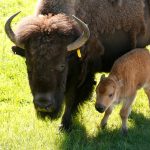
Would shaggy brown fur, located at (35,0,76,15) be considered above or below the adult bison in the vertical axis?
above

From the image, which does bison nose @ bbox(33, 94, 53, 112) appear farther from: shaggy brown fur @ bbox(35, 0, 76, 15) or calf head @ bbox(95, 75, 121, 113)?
shaggy brown fur @ bbox(35, 0, 76, 15)

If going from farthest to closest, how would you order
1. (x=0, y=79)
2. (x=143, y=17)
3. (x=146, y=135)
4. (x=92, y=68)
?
(x=0, y=79), (x=143, y=17), (x=92, y=68), (x=146, y=135)

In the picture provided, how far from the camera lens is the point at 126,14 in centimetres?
709

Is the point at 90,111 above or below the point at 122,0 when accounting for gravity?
below

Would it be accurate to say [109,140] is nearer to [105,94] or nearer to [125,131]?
[125,131]

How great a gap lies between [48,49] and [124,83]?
1.17 meters

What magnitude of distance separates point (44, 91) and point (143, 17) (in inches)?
92.6

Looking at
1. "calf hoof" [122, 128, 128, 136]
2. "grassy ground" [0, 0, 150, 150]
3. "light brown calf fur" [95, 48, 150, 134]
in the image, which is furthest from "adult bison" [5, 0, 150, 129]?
"calf hoof" [122, 128, 128, 136]

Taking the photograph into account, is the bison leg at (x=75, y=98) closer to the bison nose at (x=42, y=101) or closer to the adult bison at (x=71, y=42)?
the adult bison at (x=71, y=42)

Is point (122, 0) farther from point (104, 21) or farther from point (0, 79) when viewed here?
point (0, 79)

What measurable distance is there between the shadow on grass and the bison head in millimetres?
460

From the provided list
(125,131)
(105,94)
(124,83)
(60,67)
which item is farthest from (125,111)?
(60,67)

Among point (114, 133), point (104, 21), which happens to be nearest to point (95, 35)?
point (104, 21)

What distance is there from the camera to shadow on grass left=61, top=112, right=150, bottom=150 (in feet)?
19.8
